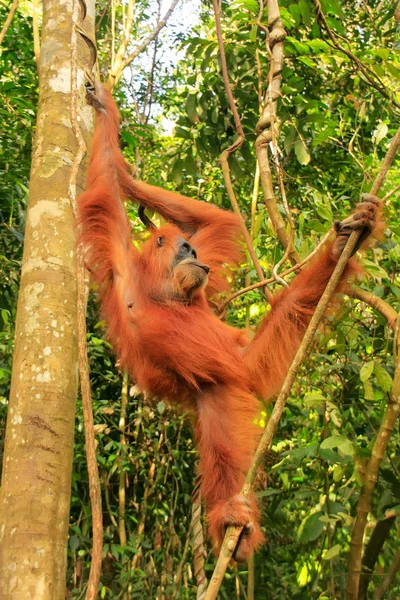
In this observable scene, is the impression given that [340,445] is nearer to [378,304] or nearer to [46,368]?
[378,304]

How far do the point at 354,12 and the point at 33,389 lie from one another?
4237mm

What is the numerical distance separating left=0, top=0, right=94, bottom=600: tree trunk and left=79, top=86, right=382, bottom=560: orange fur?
0.97 ft

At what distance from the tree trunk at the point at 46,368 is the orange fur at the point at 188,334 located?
0.97ft

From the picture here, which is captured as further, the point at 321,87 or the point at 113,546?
the point at 321,87

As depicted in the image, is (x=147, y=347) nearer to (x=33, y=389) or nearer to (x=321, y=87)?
(x=33, y=389)

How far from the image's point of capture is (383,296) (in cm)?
300

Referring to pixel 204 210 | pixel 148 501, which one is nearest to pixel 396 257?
pixel 204 210

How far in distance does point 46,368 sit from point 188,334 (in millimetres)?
778

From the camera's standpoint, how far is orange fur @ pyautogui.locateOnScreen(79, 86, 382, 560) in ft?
7.88

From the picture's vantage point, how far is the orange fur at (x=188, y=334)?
7.88 feet

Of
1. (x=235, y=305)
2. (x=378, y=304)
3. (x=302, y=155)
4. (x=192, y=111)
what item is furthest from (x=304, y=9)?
(x=235, y=305)

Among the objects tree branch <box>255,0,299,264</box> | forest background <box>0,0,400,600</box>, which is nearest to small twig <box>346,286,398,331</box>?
tree branch <box>255,0,299,264</box>

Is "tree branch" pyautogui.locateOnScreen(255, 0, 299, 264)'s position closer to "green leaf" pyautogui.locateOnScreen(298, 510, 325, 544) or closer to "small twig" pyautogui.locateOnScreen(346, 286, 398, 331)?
"small twig" pyautogui.locateOnScreen(346, 286, 398, 331)

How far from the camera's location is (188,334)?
256 cm
